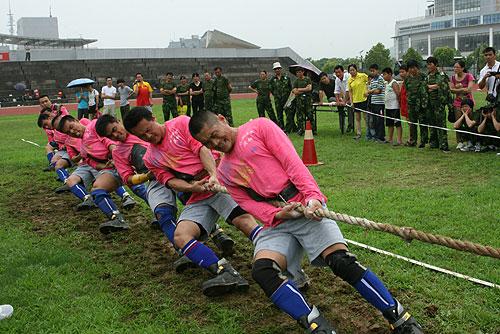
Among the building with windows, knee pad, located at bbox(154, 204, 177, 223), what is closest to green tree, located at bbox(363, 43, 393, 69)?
the building with windows

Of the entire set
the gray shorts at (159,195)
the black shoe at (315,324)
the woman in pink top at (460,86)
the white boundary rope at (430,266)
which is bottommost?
the white boundary rope at (430,266)

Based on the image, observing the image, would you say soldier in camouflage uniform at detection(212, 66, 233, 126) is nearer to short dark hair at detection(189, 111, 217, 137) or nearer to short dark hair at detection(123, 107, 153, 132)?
short dark hair at detection(123, 107, 153, 132)

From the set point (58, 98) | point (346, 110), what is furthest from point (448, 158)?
point (58, 98)

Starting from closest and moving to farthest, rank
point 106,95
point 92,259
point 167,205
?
point 167,205 → point 92,259 → point 106,95

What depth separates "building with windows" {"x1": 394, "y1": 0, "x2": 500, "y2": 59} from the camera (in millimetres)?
87106

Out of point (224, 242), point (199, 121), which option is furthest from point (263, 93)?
point (199, 121)

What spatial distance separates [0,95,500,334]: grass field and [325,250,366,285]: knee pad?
0.47 meters

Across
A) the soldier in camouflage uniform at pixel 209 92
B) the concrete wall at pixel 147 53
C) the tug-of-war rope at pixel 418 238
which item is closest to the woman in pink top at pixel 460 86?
the tug-of-war rope at pixel 418 238

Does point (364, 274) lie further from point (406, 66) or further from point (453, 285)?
point (406, 66)

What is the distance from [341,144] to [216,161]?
7239 mm

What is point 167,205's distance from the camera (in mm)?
5035

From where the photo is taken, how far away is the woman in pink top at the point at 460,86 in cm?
1025

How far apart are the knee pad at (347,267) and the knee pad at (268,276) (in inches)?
13.0

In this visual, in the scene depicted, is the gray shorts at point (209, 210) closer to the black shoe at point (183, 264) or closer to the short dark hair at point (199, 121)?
the black shoe at point (183, 264)
